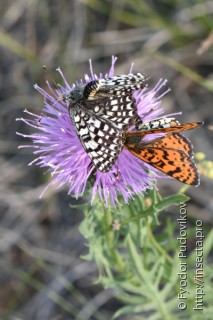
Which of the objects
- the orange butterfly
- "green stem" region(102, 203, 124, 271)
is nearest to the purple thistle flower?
"green stem" region(102, 203, 124, 271)

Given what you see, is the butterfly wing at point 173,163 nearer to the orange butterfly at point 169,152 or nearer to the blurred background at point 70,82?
the orange butterfly at point 169,152

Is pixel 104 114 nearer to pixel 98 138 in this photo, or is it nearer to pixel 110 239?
pixel 98 138

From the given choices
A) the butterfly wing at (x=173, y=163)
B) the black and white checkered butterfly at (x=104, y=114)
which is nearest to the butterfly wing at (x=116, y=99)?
the black and white checkered butterfly at (x=104, y=114)

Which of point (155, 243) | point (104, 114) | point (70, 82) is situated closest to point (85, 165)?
point (104, 114)

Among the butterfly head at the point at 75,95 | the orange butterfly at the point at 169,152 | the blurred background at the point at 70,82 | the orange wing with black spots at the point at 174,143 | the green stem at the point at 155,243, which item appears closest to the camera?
the orange butterfly at the point at 169,152

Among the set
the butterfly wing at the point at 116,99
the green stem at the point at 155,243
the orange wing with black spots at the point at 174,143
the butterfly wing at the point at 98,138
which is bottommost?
the green stem at the point at 155,243

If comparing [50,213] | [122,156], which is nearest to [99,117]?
[122,156]

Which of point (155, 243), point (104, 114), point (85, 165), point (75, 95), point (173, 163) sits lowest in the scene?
point (155, 243)
